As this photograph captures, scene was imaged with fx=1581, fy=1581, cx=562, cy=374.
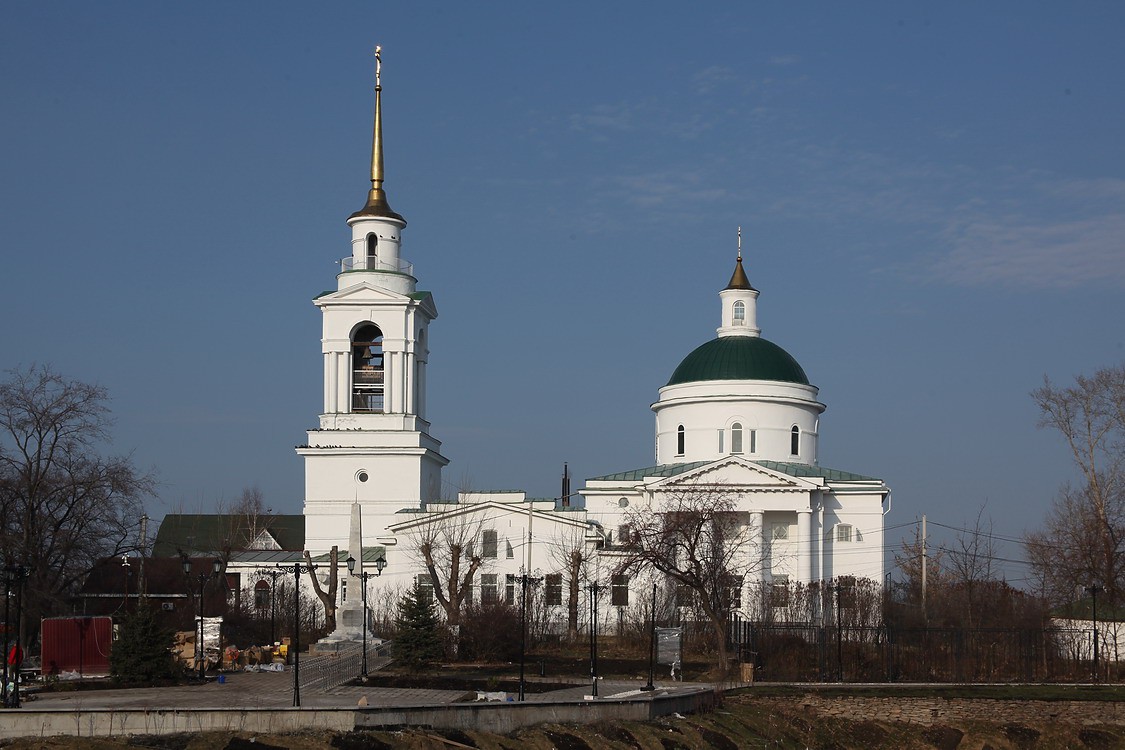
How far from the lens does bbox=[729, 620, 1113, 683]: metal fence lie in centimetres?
4416

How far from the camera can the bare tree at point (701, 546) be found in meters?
47.8

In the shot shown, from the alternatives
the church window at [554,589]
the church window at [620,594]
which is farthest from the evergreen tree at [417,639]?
the church window at [620,594]

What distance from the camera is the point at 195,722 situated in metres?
27.4

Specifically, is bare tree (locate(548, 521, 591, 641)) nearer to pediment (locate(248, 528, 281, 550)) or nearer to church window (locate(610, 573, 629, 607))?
church window (locate(610, 573, 629, 607))

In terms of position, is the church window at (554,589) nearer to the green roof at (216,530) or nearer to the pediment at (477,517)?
the pediment at (477,517)

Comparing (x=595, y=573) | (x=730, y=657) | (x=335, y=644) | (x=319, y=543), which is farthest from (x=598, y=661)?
(x=319, y=543)

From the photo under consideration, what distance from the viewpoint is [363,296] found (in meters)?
63.2

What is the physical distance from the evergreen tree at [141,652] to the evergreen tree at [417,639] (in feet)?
→ 25.6

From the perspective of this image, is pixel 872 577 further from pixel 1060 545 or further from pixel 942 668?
pixel 942 668

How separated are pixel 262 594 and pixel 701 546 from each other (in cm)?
1926

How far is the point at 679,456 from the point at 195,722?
139 feet

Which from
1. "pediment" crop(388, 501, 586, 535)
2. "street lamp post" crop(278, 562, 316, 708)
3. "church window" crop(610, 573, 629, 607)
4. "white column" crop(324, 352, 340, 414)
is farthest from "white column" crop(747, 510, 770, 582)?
"white column" crop(324, 352, 340, 414)

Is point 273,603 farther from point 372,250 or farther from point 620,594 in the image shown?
point 372,250

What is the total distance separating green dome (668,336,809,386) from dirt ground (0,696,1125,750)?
3070cm
